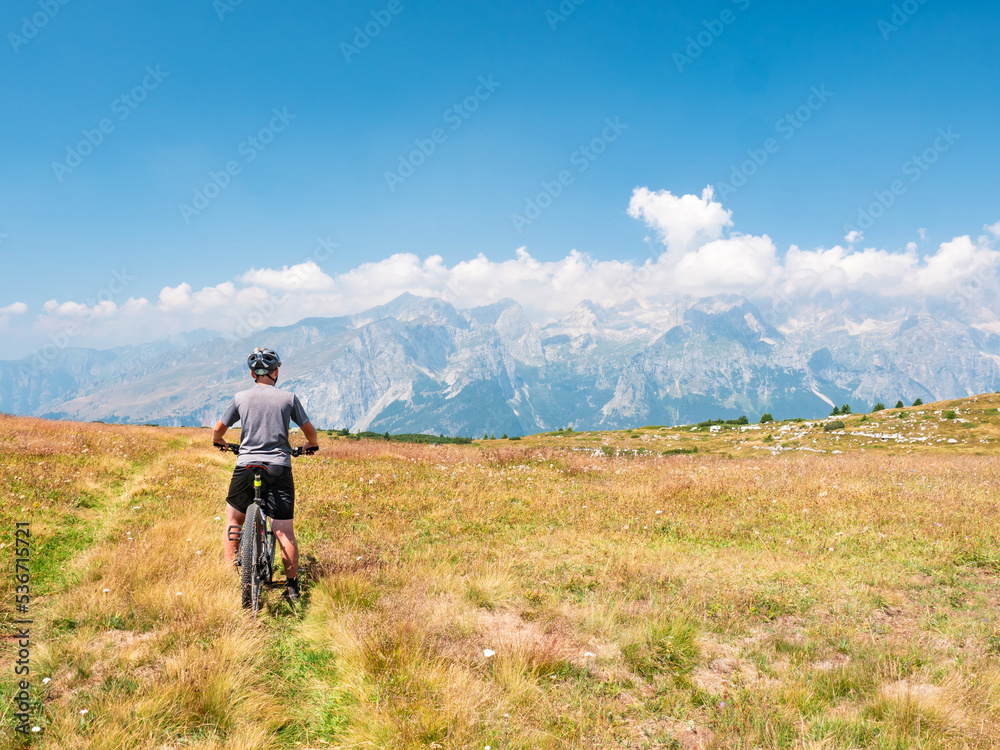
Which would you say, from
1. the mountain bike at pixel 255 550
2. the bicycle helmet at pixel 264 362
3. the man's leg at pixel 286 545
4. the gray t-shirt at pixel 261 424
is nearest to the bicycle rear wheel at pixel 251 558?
the mountain bike at pixel 255 550

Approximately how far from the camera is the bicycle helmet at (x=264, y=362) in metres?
7.15

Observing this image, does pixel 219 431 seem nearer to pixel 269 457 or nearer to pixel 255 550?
pixel 269 457

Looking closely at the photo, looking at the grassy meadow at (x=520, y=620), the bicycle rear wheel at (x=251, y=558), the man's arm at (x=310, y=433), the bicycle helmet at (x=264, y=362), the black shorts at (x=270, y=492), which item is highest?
the bicycle helmet at (x=264, y=362)

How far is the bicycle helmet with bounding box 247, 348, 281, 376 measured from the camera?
7153mm

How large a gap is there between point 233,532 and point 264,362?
8.74 ft

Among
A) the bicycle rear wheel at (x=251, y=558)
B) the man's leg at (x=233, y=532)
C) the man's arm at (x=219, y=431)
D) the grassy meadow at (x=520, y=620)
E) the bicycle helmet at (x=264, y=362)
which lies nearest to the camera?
the grassy meadow at (x=520, y=620)

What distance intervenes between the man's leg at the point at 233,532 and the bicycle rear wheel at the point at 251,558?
745mm

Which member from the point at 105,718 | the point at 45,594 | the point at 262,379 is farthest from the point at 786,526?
the point at 45,594

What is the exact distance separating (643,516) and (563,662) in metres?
7.45

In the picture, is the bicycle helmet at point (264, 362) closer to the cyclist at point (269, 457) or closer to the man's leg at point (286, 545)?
the cyclist at point (269, 457)

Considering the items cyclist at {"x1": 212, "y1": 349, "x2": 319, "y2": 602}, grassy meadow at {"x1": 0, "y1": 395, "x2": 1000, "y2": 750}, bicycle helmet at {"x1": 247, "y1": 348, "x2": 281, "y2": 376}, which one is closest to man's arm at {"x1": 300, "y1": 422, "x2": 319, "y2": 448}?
cyclist at {"x1": 212, "y1": 349, "x2": 319, "y2": 602}

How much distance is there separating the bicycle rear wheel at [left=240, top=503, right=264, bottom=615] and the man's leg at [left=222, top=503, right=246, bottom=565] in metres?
0.74

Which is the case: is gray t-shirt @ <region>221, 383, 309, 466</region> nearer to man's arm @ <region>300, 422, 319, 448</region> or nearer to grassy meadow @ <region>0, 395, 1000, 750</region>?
man's arm @ <region>300, 422, 319, 448</region>

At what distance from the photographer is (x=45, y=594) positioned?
22.2 ft
